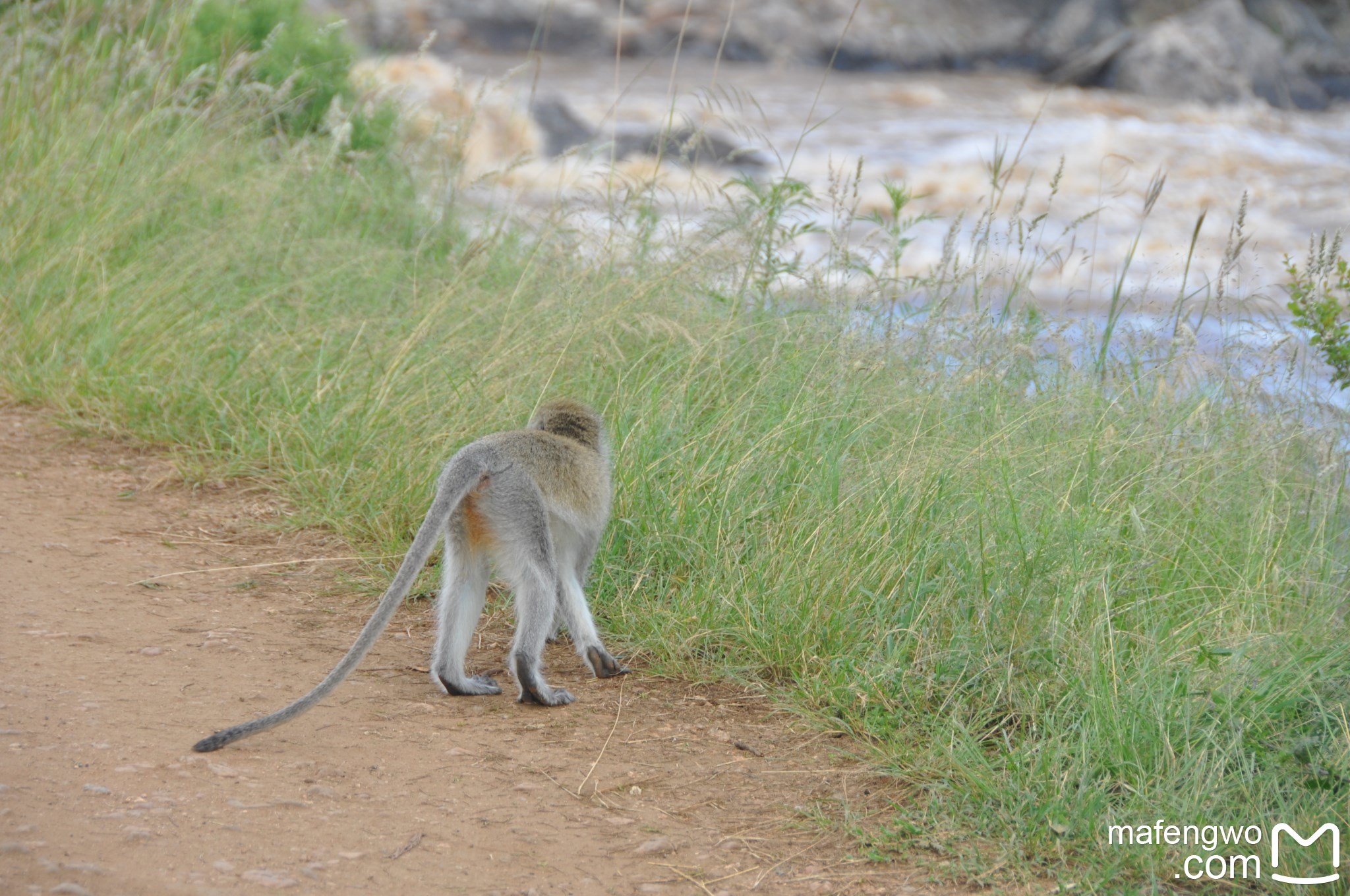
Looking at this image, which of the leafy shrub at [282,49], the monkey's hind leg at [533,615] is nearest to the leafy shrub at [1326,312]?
the monkey's hind leg at [533,615]

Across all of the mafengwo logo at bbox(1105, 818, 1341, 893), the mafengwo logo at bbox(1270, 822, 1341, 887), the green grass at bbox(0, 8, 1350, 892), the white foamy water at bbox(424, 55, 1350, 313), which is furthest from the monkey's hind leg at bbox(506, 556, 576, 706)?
the white foamy water at bbox(424, 55, 1350, 313)

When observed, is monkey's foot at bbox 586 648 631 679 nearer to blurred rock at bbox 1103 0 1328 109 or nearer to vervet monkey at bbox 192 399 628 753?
vervet monkey at bbox 192 399 628 753

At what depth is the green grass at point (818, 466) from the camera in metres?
3.32

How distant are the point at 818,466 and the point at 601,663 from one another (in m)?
1.14

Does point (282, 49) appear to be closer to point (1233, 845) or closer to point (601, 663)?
point (601, 663)

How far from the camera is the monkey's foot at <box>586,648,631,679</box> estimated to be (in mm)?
4070

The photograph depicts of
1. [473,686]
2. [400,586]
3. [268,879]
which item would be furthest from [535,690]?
[268,879]

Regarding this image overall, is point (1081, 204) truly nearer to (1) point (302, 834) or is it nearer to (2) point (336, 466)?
(2) point (336, 466)

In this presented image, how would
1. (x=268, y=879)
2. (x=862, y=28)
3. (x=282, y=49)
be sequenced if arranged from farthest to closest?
1. (x=862, y=28)
2. (x=282, y=49)
3. (x=268, y=879)

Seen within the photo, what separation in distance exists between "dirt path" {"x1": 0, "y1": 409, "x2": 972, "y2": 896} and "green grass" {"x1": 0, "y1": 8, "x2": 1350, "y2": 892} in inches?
10.4

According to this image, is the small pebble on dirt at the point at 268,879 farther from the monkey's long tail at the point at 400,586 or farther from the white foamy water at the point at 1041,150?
the white foamy water at the point at 1041,150

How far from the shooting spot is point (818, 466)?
4598 millimetres

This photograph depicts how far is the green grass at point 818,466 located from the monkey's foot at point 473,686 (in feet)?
1.78

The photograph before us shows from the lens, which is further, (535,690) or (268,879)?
(535,690)
